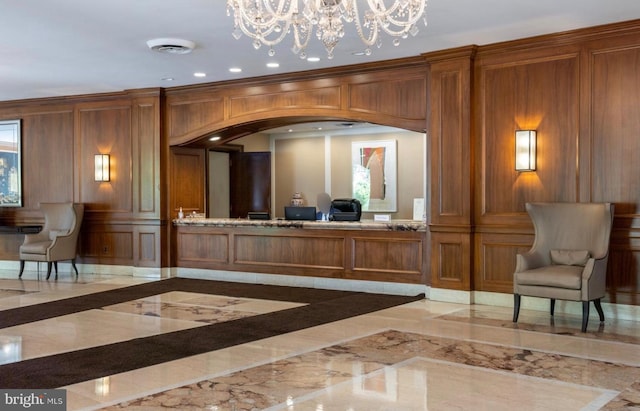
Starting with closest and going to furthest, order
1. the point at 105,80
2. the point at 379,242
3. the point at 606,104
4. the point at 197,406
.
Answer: the point at 197,406, the point at 606,104, the point at 379,242, the point at 105,80

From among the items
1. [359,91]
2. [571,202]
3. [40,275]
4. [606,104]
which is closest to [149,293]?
[40,275]

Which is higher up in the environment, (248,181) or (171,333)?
(248,181)

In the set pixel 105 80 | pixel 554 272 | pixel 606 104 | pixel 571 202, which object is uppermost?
pixel 105 80

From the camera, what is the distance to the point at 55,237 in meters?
9.14

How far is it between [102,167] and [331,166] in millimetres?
4543

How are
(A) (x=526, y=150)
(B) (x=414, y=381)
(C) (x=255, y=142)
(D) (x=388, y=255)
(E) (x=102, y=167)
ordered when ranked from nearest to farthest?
(B) (x=414, y=381), (A) (x=526, y=150), (D) (x=388, y=255), (E) (x=102, y=167), (C) (x=255, y=142)

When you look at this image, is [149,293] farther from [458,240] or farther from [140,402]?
[140,402]

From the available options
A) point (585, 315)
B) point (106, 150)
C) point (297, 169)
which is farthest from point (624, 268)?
point (297, 169)

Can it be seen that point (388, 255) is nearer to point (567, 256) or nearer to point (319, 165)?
point (567, 256)

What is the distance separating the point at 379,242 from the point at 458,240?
109 centimetres

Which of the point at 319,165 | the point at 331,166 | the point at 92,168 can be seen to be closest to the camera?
the point at 92,168

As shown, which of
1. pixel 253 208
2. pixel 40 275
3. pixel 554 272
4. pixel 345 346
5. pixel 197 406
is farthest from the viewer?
pixel 253 208

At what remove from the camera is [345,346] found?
4820mm

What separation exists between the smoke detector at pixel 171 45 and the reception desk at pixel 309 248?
2653mm
